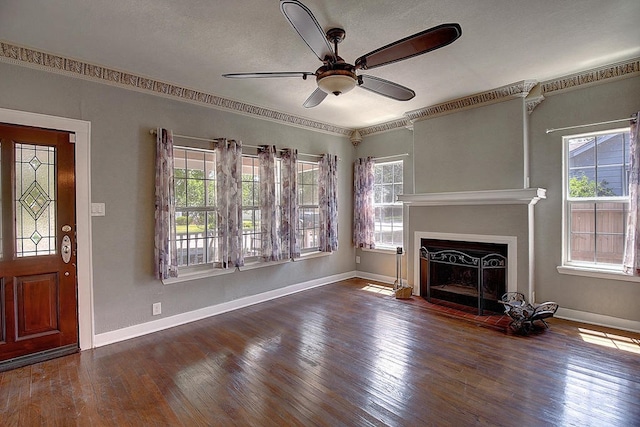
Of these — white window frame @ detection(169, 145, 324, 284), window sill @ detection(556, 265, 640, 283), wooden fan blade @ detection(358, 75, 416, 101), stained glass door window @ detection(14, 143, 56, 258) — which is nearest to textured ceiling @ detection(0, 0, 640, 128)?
wooden fan blade @ detection(358, 75, 416, 101)

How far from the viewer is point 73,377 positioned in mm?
2623

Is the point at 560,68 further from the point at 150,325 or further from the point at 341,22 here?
the point at 150,325

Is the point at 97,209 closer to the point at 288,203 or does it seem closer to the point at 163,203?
the point at 163,203

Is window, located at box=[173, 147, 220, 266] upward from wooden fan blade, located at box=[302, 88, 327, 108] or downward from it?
downward

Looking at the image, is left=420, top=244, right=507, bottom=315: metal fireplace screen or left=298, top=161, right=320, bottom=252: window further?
left=298, top=161, right=320, bottom=252: window

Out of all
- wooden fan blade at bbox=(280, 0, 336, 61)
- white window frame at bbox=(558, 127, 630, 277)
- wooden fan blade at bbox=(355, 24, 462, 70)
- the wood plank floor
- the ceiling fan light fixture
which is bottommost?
the wood plank floor

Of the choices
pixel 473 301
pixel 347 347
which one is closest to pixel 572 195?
pixel 473 301

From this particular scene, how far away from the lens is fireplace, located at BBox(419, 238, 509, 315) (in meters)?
4.12

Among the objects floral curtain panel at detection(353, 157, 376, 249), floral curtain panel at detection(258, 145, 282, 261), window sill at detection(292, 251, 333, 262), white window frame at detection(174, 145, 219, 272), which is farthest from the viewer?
floral curtain panel at detection(353, 157, 376, 249)

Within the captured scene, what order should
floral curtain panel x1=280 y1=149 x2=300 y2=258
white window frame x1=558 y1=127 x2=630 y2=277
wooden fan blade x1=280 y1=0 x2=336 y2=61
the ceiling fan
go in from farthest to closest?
floral curtain panel x1=280 y1=149 x2=300 y2=258
white window frame x1=558 y1=127 x2=630 y2=277
the ceiling fan
wooden fan blade x1=280 y1=0 x2=336 y2=61

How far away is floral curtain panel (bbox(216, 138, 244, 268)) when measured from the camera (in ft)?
13.3

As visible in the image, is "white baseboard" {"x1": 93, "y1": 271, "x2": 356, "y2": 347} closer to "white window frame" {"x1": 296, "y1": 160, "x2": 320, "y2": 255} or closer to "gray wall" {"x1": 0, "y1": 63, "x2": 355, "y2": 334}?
"gray wall" {"x1": 0, "y1": 63, "x2": 355, "y2": 334}

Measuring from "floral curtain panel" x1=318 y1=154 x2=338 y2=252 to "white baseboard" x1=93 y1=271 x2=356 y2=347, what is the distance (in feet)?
2.32

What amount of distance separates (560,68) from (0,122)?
5.60 meters
